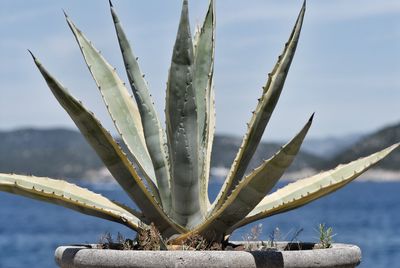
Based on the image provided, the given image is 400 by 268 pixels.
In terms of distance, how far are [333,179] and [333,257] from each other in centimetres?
77

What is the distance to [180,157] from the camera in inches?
199

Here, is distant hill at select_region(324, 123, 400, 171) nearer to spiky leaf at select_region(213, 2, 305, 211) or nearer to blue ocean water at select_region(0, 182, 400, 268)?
blue ocean water at select_region(0, 182, 400, 268)

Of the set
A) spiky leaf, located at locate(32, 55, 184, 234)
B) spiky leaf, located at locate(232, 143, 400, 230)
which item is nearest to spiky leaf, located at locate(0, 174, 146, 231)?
spiky leaf, located at locate(32, 55, 184, 234)

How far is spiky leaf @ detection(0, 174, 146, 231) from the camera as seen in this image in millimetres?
5125

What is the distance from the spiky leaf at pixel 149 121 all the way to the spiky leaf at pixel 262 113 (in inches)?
13.4

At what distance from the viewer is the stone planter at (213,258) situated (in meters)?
4.43

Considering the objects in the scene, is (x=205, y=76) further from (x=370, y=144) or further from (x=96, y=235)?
(x=370, y=144)

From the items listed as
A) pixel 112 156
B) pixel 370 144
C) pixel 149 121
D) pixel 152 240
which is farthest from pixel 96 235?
pixel 370 144

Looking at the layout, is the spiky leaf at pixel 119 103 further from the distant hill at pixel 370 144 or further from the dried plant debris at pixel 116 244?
the distant hill at pixel 370 144

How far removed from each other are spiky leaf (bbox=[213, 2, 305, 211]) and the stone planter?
696 millimetres

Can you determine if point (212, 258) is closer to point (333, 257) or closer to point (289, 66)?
point (333, 257)

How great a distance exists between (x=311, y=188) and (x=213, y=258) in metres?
1.14

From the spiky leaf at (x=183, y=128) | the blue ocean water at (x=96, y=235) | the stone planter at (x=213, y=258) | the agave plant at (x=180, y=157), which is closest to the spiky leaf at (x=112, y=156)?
the agave plant at (x=180, y=157)

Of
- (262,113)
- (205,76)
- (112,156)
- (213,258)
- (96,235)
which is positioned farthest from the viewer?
(96,235)
